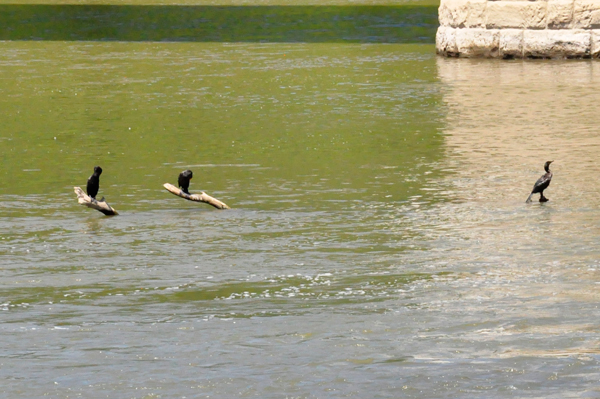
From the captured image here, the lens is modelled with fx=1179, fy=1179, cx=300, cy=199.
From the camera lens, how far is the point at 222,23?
27.4 m

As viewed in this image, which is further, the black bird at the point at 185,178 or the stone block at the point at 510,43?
the stone block at the point at 510,43

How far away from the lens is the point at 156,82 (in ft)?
57.1

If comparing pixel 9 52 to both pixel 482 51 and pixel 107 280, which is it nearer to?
pixel 482 51

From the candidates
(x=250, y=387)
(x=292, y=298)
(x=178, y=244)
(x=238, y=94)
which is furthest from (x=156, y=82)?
(x=250, y=387)

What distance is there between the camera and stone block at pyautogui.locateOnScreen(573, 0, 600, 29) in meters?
20.0

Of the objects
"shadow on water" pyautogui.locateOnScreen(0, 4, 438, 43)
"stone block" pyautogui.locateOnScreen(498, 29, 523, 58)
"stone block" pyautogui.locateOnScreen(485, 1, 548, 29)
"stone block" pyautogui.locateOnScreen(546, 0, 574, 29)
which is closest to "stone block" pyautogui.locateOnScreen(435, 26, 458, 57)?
"stone block" pyautogui.locateOnScreen(485, 1, 548, 29)

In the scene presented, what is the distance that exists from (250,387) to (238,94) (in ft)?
37.3

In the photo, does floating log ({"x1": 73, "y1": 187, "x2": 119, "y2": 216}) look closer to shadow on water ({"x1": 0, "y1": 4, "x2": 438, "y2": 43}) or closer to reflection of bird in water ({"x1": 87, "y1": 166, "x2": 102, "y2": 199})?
reflection of bird in water ({"x1": 87, "y1": 166, "x2": 102, "y2": 199})

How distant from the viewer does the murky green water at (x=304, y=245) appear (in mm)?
4805

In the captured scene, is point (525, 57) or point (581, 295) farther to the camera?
point (525, 57)

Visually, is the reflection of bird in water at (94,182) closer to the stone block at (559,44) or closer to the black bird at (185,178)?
the black bird at (185,178)

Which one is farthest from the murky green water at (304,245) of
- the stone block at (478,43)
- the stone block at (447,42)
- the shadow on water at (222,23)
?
the shadow on water at (222,23)

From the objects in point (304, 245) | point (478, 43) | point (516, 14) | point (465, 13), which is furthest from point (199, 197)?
point (465, 13)

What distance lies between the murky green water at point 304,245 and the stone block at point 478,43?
4.72m
